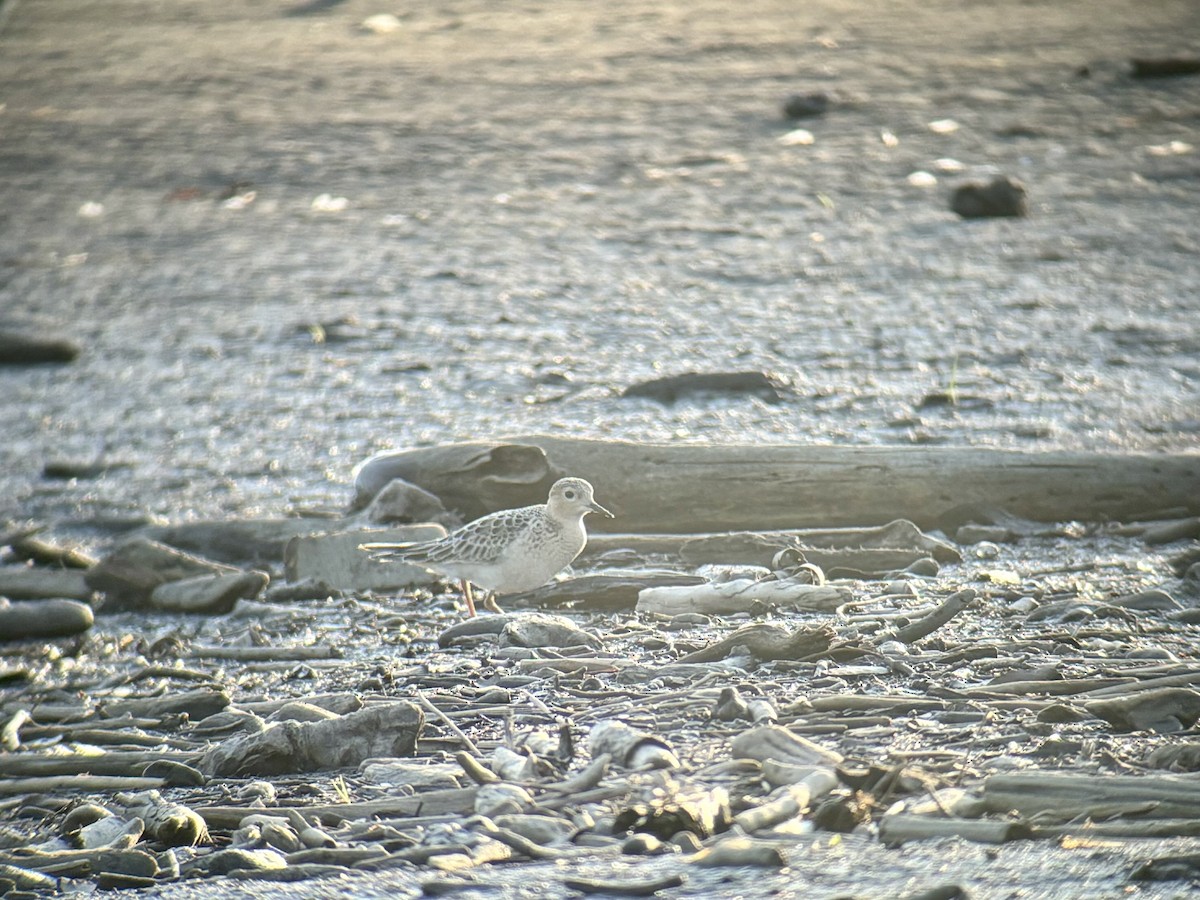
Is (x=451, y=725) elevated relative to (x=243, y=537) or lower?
elevated

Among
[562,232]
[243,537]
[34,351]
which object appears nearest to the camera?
[243,537]

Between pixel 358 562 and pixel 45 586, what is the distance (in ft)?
5.03

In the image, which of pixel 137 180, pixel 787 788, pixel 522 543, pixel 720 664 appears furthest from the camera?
pixel 137 180

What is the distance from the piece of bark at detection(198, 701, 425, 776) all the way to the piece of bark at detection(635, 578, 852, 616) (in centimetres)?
138

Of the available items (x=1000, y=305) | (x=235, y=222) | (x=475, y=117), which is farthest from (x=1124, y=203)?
(x=235, y=222)

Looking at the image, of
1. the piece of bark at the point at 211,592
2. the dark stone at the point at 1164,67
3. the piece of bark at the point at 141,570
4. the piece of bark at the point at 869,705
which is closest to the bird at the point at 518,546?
the piece of bark at the point at 211,592

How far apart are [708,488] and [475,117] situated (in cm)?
971

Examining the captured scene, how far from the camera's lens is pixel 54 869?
377cm

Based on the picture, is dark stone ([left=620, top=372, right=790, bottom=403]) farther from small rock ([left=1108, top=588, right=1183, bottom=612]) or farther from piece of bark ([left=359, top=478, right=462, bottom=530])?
small rock ([left=1108, top=588, right=1183, bottom=612])

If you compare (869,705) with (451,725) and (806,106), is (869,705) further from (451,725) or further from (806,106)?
(806,106)

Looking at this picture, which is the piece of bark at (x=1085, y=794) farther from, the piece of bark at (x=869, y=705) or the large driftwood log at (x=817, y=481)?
the large driftwood log at (x=817, y=481)

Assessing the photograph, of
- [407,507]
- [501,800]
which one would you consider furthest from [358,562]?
[501,800]

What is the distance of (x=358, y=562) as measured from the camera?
6395 millimetres

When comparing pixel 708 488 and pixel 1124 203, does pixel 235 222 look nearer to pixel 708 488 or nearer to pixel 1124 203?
pixel 1124 203
